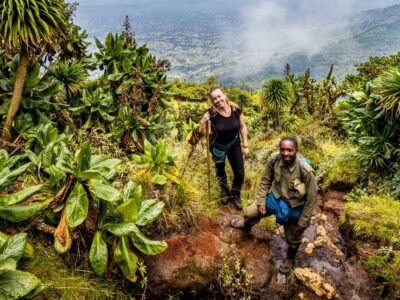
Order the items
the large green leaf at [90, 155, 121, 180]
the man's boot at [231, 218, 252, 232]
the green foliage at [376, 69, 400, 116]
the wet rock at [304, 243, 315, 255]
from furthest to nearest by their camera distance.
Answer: the green foliage at [376, 69, 400, 116] → the wet rock at [304, 243, 315, 255] → the man's boot at [231, 218, 252, 232] → the large green leaf at [90, 155, 121, 180]

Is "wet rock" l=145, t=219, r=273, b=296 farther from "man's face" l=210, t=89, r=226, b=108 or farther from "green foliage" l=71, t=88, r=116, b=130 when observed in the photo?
"green foliage" l=71, t=88, r=116, b=130

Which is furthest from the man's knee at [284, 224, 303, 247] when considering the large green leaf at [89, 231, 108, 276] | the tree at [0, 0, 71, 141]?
the tree at [0, 0, 71, 141]

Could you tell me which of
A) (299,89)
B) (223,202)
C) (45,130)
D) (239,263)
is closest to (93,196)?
(45,130)

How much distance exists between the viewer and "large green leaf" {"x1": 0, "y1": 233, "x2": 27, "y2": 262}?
2.61 metres

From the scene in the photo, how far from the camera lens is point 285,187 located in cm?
418

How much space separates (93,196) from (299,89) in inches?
633

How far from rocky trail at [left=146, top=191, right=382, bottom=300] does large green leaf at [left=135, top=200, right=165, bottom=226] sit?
2.01 ft

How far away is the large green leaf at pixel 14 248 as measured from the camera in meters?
2.61

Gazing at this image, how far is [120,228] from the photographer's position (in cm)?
326

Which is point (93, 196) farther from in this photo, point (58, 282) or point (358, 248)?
point (358, 248)

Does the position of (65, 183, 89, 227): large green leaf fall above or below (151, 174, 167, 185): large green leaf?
above

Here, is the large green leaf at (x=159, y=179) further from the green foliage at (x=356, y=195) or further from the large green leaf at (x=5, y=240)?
the green foliage at (x=356, y=195)

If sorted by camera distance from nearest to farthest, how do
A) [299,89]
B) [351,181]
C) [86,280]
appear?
[86,280] → [351,181] → [299,89]

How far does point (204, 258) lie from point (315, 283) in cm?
151
